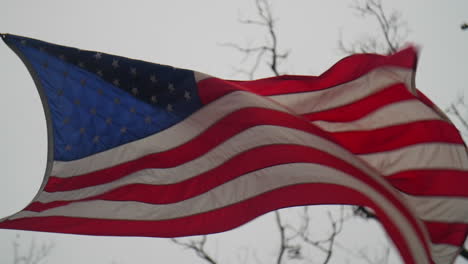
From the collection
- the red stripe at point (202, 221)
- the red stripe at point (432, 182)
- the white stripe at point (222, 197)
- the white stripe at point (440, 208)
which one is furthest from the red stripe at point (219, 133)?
the white stripe at point (440, 208)

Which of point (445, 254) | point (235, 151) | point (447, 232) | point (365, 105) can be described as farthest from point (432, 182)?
point (235, 151)

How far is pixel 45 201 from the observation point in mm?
5188

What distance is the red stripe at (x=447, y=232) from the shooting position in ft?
16.2

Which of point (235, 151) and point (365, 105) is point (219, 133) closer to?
point (235, 151)

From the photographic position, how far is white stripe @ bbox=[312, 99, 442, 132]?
17.8 feet

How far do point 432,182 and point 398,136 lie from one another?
571 mm

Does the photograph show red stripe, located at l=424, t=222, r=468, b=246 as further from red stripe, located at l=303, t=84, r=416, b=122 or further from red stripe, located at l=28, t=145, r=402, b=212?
red stripe, located at l=303, t=84, r=416, b=122

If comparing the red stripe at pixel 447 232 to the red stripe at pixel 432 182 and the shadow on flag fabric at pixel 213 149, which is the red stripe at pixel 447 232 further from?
the red stripe at pixel 432 182

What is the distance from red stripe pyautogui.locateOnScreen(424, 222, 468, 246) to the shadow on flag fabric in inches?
2.8

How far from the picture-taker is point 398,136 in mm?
5441

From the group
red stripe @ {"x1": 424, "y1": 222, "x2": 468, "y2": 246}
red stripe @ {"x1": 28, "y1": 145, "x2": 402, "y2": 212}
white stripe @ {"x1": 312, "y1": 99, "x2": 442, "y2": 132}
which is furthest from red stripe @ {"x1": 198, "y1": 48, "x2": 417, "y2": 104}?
red stripe @ {"x1": 424, "y1": 222, "x2": 468, "y2": 246}

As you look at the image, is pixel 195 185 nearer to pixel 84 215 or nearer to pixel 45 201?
pixel 84 215

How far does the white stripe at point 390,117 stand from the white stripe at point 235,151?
0.82 feet

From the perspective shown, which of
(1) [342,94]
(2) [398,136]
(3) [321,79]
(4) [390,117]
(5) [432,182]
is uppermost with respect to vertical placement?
(3) [321,79]
